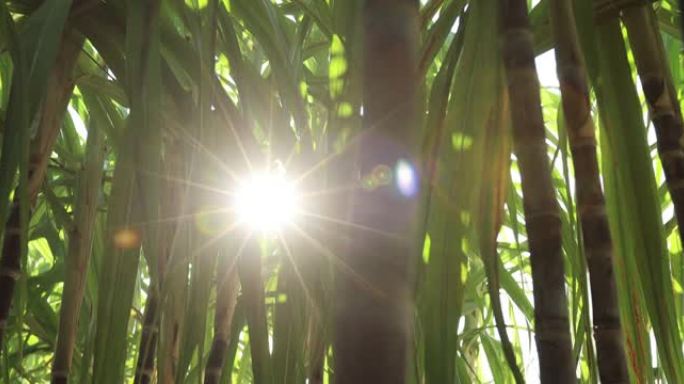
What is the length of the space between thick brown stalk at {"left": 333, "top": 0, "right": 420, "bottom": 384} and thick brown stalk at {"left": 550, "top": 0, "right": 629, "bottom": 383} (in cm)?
13

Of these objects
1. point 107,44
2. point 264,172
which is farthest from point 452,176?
point 107,44

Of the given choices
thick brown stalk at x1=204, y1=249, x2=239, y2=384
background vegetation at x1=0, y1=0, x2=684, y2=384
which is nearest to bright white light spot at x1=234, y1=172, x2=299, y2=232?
background vegetation at x1=0, y1=0, x2=684, y2=384

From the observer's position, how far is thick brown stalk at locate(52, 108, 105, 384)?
0.71m

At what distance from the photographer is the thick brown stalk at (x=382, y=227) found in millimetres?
269

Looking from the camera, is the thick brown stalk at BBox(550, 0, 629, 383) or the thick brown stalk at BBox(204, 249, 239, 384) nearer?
the thick brown stalk at BBox(550, 0, 629, 383)

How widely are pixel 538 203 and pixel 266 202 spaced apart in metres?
0.23

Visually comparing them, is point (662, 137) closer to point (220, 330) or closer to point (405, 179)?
point (405, 179)

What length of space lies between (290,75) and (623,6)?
22cm

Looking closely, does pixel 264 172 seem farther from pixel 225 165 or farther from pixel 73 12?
pixel 73 12

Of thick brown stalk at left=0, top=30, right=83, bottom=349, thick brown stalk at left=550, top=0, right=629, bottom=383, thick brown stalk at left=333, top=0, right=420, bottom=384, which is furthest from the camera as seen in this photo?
thick brown stalk at left=0, top=30, right=83, bottom=349

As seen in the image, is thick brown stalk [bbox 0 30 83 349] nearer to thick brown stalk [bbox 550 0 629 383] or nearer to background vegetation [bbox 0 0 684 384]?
background vegetation [bbox 0 0 684 384]

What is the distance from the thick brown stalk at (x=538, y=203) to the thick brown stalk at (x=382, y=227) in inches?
3.6

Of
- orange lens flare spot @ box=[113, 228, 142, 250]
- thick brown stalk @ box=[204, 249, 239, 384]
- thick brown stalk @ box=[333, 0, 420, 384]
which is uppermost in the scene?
thick brown stalk @ box=[204, 249, 239, 384]

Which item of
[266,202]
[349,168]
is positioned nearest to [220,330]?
[266,202]
